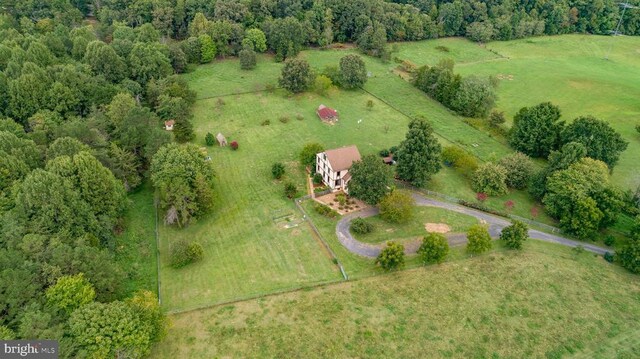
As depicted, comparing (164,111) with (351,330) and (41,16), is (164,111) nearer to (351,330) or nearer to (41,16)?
(351,330)

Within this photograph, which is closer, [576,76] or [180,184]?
[180,184]

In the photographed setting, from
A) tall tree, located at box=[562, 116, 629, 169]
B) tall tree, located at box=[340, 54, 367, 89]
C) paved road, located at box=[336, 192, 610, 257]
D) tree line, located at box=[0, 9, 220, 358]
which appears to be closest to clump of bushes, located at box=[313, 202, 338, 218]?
paved road, located at box=[336, 192, 610, 257]

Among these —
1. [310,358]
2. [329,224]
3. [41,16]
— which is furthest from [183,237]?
[41,16]

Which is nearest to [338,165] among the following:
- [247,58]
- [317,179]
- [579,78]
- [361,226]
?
[317,179]

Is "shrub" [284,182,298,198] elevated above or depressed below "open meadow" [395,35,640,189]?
below

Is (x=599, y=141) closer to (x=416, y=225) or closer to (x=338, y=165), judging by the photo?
(x=416, y=225)

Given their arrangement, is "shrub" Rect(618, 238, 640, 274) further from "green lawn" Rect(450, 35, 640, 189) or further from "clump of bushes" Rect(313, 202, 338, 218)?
"clump of bushes" Rect(313, 202, 338, 218)
